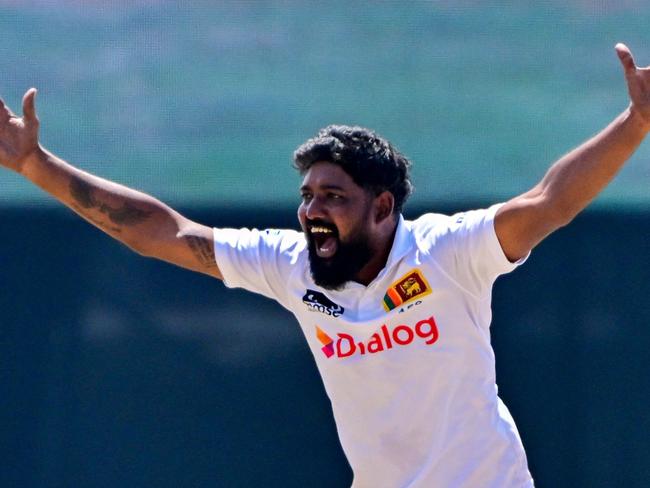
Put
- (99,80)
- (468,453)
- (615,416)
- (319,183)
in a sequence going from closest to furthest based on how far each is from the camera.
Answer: (468,453) → (319,183) → (615,416) → (99,80)

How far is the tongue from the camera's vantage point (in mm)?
3281

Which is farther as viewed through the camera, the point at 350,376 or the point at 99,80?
the point at 99,80

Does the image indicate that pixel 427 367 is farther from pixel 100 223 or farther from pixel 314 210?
pixel 100 223

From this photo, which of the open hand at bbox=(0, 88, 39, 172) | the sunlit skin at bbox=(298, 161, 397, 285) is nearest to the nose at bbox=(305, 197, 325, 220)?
the sunlit skin at bbox=(298, 161, 397, 285)

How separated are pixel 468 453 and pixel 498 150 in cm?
220

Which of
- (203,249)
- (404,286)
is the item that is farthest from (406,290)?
(203,249)

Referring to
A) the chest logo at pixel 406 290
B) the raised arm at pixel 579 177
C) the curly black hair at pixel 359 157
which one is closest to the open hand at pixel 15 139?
the curly black hair at pixel 359 157

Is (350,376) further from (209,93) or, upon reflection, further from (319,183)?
(209,93)

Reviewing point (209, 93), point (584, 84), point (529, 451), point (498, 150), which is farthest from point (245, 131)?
point (529, 451)

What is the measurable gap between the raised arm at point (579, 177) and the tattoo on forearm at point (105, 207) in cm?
110

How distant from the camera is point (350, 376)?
3.21m

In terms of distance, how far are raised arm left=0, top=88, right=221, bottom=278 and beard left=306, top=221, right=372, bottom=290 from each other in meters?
0.36

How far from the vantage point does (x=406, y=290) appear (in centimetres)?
320

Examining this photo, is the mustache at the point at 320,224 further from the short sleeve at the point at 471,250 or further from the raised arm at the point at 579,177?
the raised arm at the point at 579,177
